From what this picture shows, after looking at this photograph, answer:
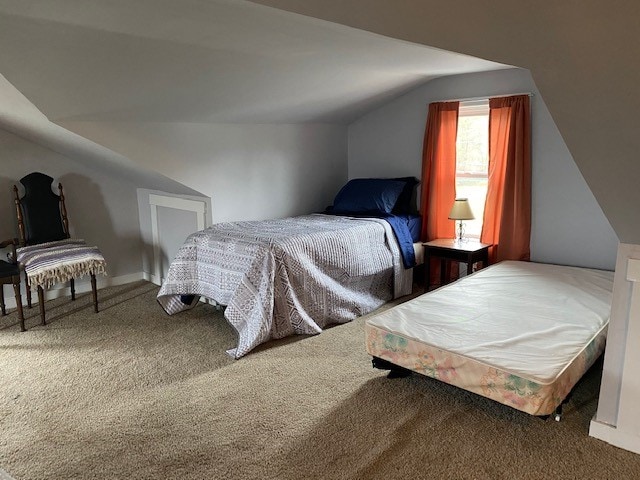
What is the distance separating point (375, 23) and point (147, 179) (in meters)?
3.17

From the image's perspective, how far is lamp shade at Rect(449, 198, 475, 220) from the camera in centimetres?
406

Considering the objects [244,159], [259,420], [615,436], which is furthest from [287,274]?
[615,436]

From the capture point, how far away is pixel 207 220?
4.02m

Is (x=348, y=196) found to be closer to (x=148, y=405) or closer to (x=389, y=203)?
(x=389, y=203)

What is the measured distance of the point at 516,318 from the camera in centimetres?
273

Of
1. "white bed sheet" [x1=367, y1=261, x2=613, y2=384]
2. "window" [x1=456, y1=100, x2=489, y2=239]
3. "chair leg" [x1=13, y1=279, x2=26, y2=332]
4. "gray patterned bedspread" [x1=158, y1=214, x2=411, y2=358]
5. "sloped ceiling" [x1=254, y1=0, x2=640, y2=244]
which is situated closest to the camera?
"sloped ceiling" [x1=254, y1=0, x2=640, y2=244]

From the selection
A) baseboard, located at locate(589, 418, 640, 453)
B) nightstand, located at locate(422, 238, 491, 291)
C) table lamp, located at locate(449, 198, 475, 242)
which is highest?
table lamp, located at locate(449, 198, 475, 242)

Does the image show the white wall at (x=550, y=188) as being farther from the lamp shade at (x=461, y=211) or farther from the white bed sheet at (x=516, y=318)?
the lamp shade at (x=461, y=211)

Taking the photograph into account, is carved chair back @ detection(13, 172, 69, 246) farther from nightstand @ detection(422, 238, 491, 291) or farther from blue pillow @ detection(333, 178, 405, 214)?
nightstand @ detection(422, 238, 491, 291)

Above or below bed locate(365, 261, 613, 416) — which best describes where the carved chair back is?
above

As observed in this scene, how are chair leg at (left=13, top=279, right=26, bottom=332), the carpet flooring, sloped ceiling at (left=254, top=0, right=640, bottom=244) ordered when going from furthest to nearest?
1. chair leg at (left=13, top=279, right=26, bottom=332)
2. the carpet flooring
3. sloped ceiling at (left=254, top=0, right=640, bottom=244)

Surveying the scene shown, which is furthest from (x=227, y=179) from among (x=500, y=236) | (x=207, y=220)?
(x=500, y=236)

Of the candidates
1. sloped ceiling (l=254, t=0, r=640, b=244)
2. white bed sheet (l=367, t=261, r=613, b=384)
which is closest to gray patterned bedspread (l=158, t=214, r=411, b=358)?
white bed sheet (l=367, t=261, r=613, b=384)

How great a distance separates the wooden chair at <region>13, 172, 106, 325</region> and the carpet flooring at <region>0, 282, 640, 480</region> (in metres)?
0.54
